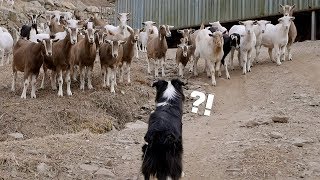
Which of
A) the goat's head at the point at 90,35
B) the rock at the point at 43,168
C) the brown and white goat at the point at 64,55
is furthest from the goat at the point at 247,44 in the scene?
the rock at the point at 43,168

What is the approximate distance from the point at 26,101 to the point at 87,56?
7.13 feet

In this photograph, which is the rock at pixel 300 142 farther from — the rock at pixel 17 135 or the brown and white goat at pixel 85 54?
the brown and white goat at pixel 85 54

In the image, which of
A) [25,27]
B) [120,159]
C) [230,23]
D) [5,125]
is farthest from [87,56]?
[230,23]

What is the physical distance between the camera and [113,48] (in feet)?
47.2

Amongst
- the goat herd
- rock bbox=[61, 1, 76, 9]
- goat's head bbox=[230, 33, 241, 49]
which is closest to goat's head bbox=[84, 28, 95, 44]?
the goat herd

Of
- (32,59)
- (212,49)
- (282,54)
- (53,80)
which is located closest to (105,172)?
(32,59)

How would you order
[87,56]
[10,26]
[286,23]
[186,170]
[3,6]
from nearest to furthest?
1. [186,170]
2. [87,56]
3. [286,23]
4. [10,26]
5. [3,6]

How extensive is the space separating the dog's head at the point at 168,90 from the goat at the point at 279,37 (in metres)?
10.2

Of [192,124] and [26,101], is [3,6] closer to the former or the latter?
[26,101]

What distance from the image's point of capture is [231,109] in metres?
13.2

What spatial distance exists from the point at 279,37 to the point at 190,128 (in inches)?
295

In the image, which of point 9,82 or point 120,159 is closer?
point 120,159

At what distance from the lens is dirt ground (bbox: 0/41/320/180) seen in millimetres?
7895

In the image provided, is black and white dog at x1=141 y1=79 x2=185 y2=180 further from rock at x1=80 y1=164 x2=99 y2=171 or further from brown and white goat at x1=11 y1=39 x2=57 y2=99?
brown and white goat at x1=11 y1=39 x2=57 y2=99
